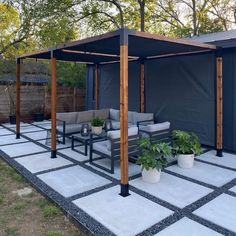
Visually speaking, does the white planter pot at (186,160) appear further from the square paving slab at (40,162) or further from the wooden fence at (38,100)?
the wooden fence at (38,100)

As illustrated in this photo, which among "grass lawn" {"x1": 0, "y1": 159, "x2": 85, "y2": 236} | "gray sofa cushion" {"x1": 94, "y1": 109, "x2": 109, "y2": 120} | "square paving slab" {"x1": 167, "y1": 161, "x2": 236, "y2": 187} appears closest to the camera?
"grass lawn" {"x1": 0, "y1": 159, "x2": 85, "y2": 236}

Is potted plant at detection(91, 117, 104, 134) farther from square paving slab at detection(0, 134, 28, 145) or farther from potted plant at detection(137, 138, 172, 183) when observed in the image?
potted plant at detection(137, 138, 172, 183)

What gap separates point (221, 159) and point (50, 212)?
3.85 metres

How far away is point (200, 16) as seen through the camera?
50.7 feet

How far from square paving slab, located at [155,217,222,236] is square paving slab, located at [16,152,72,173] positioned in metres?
2.80

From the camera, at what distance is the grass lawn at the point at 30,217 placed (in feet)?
9.62

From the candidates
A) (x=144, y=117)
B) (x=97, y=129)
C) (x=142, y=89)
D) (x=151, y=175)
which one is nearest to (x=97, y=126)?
(x=97, y=129)

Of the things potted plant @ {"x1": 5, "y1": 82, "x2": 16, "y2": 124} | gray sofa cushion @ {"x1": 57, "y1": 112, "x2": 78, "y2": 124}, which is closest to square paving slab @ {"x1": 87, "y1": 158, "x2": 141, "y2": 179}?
gray sofa cushion @ {"x1": 57, "y1": 112, "x2": 78, "y2": 124}

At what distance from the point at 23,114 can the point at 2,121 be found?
2.85ft

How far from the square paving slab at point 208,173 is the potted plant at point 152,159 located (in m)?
0.73

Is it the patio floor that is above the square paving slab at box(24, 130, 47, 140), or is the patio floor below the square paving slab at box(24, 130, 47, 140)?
below

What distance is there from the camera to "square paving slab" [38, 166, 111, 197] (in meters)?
3.97

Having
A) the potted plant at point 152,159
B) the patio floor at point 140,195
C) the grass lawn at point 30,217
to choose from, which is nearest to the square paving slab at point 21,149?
the patio floor at point 140,195

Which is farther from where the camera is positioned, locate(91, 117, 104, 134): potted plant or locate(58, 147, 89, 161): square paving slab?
locate(91, 117, 104, 134): potted plant
